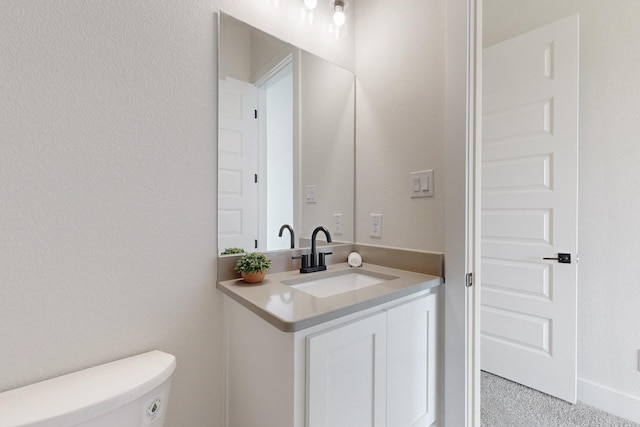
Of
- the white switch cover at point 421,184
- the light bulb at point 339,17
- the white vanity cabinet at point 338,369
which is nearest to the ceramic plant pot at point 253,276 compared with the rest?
the white vanity cabinet at point 338,369

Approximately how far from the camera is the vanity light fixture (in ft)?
5.14

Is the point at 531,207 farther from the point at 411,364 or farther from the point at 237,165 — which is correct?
the point at 237,165

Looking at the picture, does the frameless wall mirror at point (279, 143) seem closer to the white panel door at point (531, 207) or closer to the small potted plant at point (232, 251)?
the small potted plant at point (232, 251)

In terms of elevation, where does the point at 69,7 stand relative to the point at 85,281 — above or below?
above

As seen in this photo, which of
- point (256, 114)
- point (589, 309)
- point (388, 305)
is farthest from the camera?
point (589, 309)

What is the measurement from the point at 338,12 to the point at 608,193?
1.89 metres

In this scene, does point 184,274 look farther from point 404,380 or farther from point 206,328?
point 404,380

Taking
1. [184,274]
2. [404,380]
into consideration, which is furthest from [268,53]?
[404,380]

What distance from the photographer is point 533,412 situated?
5.40 ft

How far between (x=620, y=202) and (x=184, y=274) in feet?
7.71

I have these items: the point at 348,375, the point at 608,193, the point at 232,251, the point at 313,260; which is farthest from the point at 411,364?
the point at 608,193

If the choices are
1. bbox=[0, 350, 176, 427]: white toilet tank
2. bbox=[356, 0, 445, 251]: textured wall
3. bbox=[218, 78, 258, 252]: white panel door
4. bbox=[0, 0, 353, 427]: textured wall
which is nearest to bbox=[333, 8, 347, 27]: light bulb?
bbox=[356, 0, 445, 251]: textured wall

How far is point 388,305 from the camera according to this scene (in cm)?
108

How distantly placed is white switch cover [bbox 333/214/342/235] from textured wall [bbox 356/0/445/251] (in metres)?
0.11
